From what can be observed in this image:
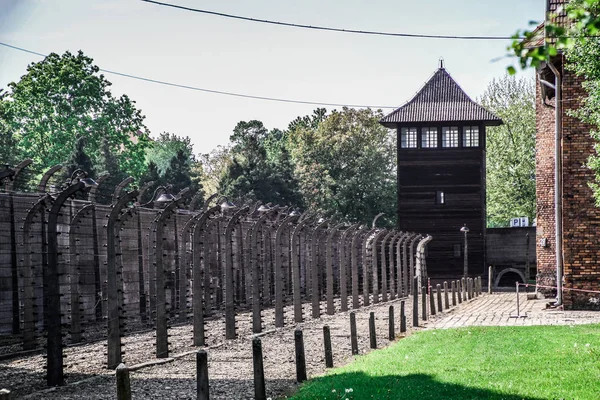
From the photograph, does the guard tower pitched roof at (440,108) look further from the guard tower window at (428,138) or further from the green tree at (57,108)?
the green tree at (57,108)

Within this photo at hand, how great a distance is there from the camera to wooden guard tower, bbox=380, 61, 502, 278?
53656 mm

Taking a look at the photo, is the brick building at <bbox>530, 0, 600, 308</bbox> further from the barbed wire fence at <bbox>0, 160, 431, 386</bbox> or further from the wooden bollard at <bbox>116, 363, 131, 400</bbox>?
the wooden bollard at <bbox>116, 363, 131, 400</bbox>

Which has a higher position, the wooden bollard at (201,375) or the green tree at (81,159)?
the green tree at (81,159)

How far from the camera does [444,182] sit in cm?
5356

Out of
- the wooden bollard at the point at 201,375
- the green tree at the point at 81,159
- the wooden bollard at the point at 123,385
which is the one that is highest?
the green tree at the point at 81,159

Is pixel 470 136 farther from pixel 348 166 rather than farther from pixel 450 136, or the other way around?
pixel 348 166

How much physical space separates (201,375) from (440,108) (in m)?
47.6

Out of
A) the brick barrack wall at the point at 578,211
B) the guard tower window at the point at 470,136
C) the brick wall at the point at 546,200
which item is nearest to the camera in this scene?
the brick barrack wall at the point at 578,211

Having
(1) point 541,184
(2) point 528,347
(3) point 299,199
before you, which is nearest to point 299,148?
(3) point 299,199

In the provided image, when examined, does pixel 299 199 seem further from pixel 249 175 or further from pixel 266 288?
pixel 266 288

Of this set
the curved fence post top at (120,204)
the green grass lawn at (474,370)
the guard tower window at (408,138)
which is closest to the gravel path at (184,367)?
the green grass lawn at (474,370)

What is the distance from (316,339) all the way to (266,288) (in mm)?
6370

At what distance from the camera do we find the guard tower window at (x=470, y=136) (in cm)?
5438

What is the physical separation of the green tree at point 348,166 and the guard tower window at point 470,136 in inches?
577
